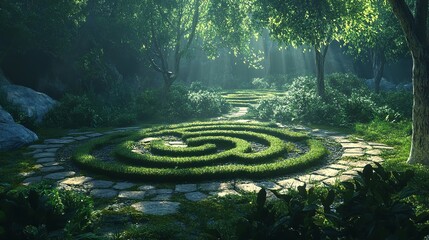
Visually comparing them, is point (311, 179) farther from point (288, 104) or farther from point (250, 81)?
point (250, 81)

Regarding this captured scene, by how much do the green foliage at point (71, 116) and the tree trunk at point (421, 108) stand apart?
34.5ft

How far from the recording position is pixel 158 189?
20.7 ft

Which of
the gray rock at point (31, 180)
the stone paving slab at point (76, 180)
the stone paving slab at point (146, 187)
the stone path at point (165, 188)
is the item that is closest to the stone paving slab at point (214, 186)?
the stone path at point (165, 188)

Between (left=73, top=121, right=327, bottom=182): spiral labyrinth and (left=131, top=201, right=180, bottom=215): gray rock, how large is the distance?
4.32ft

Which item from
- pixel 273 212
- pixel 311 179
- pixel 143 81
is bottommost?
pixel 311 179

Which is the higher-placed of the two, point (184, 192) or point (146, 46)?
point (146, 46)

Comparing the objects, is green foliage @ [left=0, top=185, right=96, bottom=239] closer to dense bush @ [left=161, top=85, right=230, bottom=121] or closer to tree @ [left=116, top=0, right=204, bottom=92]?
dense bush @ [left=161, top=85, right=230, bottom=121]

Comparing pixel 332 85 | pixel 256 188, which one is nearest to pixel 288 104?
pixel 332 85

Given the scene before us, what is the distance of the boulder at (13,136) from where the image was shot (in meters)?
9.18

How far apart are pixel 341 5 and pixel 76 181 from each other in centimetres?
869

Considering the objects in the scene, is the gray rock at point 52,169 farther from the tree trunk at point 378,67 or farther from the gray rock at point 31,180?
the tree trunk at point 378,67

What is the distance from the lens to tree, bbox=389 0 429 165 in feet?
22.5

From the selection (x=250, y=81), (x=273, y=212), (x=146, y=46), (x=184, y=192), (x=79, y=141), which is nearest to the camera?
(x=273, y=212)

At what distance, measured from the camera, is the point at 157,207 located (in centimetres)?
536
